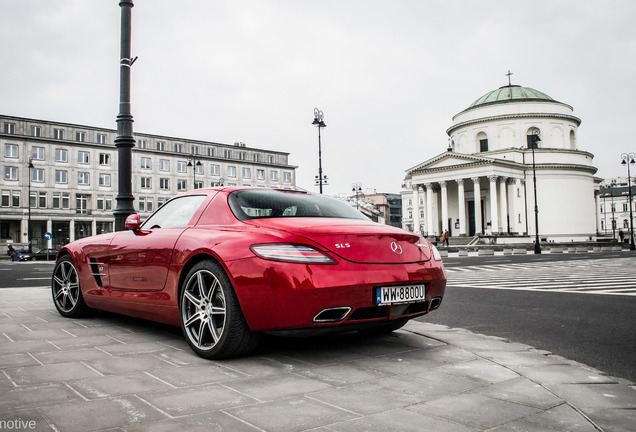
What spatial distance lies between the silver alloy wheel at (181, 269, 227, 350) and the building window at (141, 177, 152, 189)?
2903 inches

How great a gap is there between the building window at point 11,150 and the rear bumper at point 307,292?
229ft

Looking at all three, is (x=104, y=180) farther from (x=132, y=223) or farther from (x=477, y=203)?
(x=132, y=223)

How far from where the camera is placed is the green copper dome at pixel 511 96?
66.3 m

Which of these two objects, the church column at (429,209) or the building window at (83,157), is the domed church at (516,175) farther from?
the building window at (83,157)

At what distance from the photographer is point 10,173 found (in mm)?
62656

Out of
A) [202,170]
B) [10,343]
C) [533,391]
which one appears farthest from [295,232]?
[202,170]

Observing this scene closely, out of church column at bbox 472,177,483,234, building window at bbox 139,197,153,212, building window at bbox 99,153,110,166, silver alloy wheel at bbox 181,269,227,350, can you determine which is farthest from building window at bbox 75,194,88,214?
silver alloy wheel at bbox 181,269,227,350

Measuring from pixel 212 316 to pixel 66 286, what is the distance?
3145 mm

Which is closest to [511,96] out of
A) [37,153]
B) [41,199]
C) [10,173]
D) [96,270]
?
[37,153]

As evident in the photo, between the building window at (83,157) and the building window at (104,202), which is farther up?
the building window at (83,157)

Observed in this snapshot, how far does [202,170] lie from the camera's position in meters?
78.9

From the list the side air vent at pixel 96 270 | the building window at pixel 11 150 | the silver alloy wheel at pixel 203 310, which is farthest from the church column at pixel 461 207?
the silver alloy wheel at pixel 203 310

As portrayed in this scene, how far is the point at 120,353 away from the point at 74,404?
4.47 feet

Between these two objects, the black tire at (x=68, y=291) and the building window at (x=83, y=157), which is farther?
the building window at (x=83, y=157)
